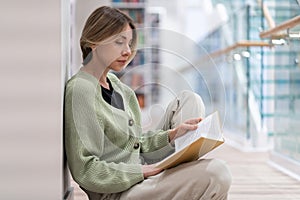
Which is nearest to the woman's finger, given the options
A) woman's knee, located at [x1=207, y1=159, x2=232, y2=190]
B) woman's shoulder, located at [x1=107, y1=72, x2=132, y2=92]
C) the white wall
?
woman's knee, located at [x1=207, y1=159, x2=232, y2=190]

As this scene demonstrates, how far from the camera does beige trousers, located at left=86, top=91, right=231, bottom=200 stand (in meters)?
1.58

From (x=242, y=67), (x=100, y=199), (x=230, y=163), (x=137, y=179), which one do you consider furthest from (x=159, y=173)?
(x=242, y=67)

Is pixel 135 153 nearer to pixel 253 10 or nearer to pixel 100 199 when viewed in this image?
pixel 100 199

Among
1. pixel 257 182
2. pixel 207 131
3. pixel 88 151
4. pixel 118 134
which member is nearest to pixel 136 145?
pixel 118 134

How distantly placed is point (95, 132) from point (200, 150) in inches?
12.1

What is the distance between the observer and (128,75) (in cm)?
191

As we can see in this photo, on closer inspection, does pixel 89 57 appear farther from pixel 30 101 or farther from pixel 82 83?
pixel 30 101

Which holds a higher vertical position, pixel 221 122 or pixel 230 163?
pixel 221 122

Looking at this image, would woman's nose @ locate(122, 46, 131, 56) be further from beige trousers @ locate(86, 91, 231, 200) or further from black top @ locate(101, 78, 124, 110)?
beige trousers @ locate(86, 91, 231, 200)

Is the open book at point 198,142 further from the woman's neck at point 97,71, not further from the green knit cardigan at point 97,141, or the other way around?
the woman's neck at point 97,71

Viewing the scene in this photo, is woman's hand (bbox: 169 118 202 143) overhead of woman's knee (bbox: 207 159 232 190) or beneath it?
overhead

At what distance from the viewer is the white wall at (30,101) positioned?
1.62 meters

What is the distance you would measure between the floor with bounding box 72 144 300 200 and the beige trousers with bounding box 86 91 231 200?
823 millimetres

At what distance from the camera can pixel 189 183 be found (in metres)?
1.60
